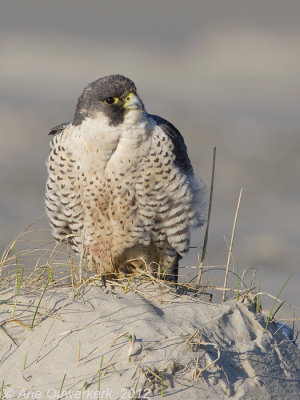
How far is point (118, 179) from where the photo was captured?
5270 mm

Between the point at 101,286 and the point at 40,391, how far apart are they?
110 cm

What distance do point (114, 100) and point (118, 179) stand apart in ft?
1.78

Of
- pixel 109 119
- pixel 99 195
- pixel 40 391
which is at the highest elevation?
pixel 109 119

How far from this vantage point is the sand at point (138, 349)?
3.84m

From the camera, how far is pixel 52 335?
418cm

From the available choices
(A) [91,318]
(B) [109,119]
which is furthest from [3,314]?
(B) [109,119]

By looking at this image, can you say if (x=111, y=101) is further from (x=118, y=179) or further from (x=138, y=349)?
(x=138, y=349)

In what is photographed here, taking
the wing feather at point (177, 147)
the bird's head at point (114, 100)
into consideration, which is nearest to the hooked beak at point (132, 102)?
the bird's head at point (114, 100)

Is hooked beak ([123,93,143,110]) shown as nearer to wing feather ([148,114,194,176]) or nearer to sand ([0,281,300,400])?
wing feather ([148,114,194,176])

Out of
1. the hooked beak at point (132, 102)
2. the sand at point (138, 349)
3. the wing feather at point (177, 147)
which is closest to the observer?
the sand at point (138, 349)

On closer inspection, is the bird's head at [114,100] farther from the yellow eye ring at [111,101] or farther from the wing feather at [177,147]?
the wing feather at [177,147]

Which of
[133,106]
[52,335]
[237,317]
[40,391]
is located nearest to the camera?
[40,391]

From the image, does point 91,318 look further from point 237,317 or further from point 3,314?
point 237,317

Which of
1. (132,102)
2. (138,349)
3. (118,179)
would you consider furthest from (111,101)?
(138,349)
